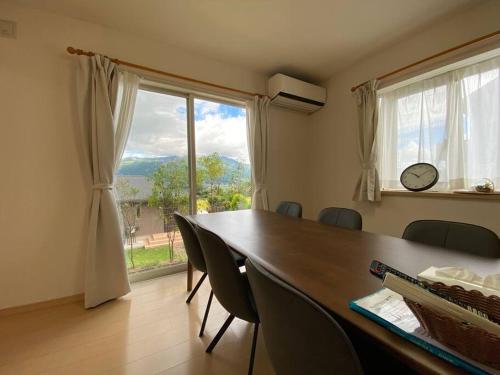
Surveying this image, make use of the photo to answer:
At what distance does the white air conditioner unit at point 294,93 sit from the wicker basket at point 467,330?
2669mm

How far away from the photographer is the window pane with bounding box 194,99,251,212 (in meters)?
2.62

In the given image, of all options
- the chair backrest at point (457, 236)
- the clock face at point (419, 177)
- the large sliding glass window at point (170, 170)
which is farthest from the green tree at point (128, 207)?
the clock face at point (419, 177)

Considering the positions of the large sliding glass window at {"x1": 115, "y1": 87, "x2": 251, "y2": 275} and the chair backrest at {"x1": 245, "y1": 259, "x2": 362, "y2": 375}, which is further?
the large sliding glass window at {"x1": 115, "y1": 87, "x2": 251, "y2": 275}

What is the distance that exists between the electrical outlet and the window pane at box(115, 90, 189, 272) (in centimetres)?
94

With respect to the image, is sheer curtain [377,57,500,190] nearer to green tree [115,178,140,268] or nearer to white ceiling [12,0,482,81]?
white ceiling [12,0,482,81]

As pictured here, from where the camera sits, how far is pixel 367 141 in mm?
2465

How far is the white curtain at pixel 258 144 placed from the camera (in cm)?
278

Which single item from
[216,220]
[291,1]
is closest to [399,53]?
[291,1]

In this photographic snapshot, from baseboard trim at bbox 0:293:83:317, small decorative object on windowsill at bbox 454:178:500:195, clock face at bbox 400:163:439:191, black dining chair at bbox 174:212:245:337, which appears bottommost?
baseboard trim at bbox 0:293:83:317

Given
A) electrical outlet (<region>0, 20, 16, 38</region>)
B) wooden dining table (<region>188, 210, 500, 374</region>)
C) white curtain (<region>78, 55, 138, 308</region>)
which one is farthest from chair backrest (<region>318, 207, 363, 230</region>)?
electrical outlet (<region>0, 20, 16, 38</region>)

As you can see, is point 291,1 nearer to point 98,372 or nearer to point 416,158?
point 416,158

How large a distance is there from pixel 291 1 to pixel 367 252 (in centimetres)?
196

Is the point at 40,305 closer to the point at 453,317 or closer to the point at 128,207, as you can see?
the point at 128,207

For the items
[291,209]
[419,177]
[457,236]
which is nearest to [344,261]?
[457,236]
